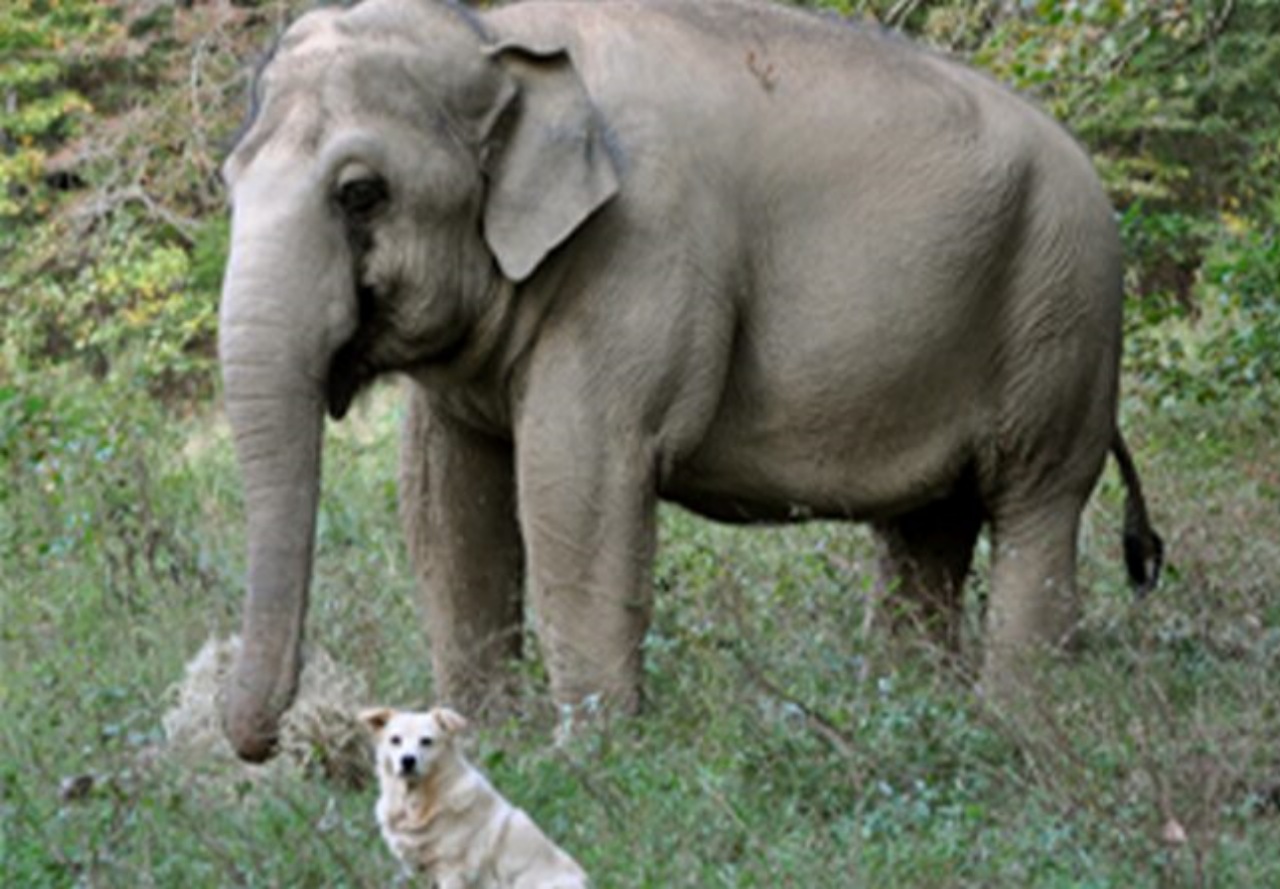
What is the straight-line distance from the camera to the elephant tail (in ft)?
31.6

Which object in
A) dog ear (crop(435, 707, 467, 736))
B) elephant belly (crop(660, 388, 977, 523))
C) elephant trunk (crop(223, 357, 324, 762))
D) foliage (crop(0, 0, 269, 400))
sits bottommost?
foliage (crop(0, 0, 269, 400))

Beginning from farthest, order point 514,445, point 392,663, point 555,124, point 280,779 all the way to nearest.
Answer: point 392,663 < point 514,445 < point 555,124 < point 280,779

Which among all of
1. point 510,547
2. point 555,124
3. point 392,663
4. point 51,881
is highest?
point 555,124

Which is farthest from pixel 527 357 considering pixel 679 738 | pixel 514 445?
pixel 679 738

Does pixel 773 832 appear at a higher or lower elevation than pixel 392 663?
higher

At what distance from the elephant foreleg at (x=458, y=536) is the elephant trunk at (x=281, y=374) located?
1204 mm

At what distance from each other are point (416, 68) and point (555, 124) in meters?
0.43

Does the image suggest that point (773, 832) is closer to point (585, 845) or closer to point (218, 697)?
point (585, 845)

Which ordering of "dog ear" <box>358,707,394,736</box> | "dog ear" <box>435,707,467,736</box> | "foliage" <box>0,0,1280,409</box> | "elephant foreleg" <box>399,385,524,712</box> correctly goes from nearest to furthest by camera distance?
"dog ear" <box>435,707,467,736</box> → "dog ear" <box>358,707,394,736</box> → "elephant foreleg" <box>399,385,524,712</box> → "foliage" <box>0,0,1280,409</box>

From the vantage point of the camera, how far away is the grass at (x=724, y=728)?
20.8 feet

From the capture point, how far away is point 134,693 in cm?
879

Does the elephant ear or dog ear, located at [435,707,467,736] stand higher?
the elephant ear

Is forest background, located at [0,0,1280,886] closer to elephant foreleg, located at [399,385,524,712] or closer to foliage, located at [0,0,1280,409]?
foliage, located at [0,0,1280,409]

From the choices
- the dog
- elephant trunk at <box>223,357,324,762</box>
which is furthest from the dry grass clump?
the dog
